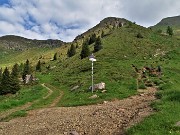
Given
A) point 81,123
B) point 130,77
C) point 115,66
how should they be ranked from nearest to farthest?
point 81,123
point 130,77
point 115,66

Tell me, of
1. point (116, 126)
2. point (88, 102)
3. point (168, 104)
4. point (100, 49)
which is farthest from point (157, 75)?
point (100, 49)

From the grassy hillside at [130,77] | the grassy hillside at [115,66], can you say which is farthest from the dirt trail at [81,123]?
the grassy hillside at [115,66]

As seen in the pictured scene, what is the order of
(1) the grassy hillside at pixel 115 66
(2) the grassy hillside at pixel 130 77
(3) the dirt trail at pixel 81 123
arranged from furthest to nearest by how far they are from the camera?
(1) the grassy hillside at pixel 115 66
(2) the grassy hillside at pixel 130 77
(3) the dirt trail at pixel 81 123

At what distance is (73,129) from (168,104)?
8013 mm

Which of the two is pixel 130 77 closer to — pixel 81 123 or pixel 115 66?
pixel 115 66

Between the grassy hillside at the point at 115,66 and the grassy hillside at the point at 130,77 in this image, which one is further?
the grassy hillside at the point at 115,66

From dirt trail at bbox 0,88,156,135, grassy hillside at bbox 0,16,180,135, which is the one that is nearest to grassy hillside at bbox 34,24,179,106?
grassy hillside at bbox 0,16,180,135

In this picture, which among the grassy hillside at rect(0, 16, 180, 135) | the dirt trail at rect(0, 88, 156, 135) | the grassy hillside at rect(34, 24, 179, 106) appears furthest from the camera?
the grassy hillside at rect(34, 24, 179, 106)

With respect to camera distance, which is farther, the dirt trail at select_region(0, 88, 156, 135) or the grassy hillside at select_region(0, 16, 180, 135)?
the grassy hillside at select_region(0, 16, 180, 135)

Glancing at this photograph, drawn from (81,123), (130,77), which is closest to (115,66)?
(130,77)

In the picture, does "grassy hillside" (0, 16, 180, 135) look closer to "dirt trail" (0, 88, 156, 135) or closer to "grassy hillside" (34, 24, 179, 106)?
"grassy hillside" (34, 24, 179, 106)

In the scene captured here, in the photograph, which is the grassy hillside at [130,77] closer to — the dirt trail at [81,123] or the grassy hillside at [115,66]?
the grassy hillside at [115,66]

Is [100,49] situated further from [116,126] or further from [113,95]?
[116,126]

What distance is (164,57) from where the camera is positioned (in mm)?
76000
